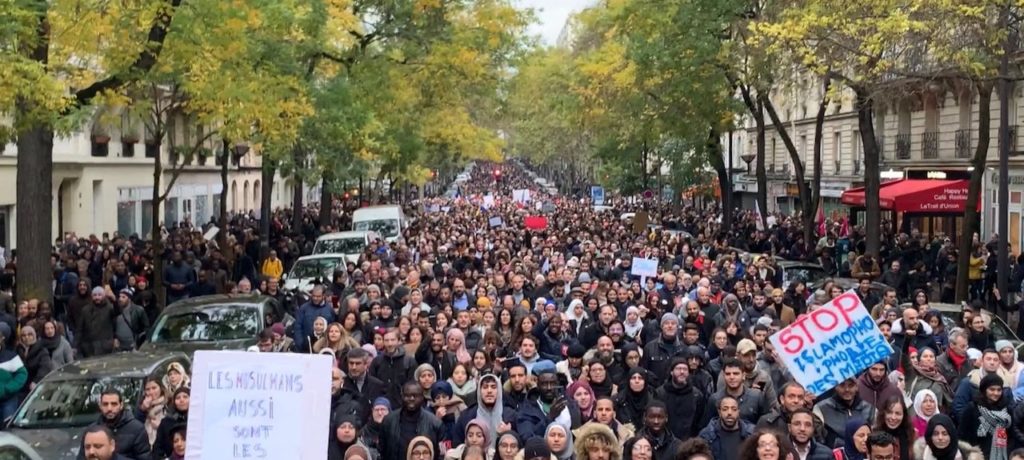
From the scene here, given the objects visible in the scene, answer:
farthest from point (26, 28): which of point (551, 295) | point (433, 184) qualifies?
point (433, 184)

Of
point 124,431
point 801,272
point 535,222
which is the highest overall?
point 535,222

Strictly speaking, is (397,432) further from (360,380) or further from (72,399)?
(72,399)

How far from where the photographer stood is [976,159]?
2264cm

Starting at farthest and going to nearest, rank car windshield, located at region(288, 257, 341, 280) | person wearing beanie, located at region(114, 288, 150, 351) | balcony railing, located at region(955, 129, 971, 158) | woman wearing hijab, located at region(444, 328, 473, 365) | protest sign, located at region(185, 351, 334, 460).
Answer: balcony railing, located at region(955, 129, 971, 158), car windshield, located at region(288, 257, 341, 280), person wearing beanie, located at region(114, 288, 150, 351), woman wearing hijab, located at region(444, 328, 473, 365), protest sign, located at region(185, 351, 334, 460)

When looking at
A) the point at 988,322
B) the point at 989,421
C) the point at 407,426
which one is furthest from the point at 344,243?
the point at 989,421

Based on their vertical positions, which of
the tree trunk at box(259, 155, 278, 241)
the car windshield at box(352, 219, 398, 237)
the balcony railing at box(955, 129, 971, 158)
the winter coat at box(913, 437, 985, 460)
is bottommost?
the winter coat at box(913, 437, 985, 460)

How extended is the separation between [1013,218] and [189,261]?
69.2 feet

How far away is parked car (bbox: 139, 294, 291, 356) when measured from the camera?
15.1m

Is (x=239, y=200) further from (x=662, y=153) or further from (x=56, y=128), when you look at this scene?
(x=56, y=128)

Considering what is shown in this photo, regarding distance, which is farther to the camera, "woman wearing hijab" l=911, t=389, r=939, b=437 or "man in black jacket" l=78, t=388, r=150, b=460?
"woman wearing hijab" l=911, t=389, r=939, b=437

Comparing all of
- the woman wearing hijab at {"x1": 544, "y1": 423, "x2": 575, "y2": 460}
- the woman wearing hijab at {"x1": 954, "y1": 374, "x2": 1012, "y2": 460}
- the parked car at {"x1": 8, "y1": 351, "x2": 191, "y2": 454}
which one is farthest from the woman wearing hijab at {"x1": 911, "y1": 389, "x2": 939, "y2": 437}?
the parked car at {"x1": 8, "y1": 351, "x2": 191, "y2": 454}

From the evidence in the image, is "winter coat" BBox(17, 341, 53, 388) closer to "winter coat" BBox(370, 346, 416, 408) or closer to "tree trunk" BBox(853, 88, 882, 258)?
"winter coat" BBox(370, 346, 416, 408)

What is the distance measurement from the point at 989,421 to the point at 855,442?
4.35 feet

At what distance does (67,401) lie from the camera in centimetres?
1115
